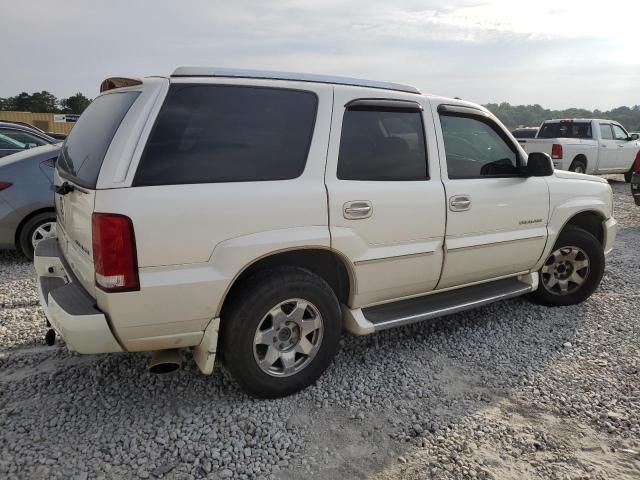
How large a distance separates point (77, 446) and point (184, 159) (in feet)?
5.38

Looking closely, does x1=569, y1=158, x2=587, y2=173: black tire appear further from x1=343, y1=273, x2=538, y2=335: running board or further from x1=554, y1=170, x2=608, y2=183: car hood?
x1=343, y1=273, x2=538, y2=335: running board

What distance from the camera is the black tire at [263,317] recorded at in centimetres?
278

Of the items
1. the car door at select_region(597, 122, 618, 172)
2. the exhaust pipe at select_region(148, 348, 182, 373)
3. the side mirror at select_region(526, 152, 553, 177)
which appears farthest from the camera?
the car door at select_region(597, 122, 618, 172)

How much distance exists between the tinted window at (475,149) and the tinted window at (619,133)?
12.7 m

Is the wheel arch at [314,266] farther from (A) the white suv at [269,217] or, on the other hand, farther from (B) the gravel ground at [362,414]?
(B) the gravel ground at [362,414]

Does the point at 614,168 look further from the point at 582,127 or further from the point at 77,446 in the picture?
the point at 77,446

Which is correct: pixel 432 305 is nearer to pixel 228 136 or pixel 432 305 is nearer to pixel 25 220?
pixel 228 136

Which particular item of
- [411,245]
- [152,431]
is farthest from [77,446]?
[411,245]

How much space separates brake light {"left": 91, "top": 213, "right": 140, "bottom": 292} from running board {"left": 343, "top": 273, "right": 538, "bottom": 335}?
1460mm

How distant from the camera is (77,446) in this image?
2.61 meters

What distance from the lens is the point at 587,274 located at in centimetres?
459

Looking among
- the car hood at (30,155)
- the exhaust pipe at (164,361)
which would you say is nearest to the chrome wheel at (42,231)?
the car hood at (30,155)

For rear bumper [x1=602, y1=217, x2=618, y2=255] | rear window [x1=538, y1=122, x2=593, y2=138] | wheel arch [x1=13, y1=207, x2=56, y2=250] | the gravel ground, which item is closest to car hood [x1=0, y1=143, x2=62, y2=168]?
wheel arch [x1=13, y1=207, x2=56, y2=250]

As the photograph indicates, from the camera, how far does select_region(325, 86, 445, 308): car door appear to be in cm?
304
